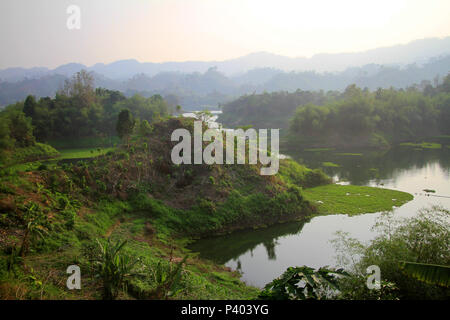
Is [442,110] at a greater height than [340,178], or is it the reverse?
[442,110]

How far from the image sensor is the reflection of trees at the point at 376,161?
23.9 m

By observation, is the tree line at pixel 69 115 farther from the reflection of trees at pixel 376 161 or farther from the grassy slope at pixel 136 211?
the reflection of trees at pixel 376 161

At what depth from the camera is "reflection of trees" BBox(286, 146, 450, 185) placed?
78.3ft

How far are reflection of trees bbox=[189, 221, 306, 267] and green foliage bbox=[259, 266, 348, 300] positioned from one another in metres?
4.43

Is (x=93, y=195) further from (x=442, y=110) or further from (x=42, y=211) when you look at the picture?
(x=442, y=110)

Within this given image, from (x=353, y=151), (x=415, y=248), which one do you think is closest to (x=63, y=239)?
(x=415, y=248)

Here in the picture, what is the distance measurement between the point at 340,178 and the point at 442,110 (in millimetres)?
35026

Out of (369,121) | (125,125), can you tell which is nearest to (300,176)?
(125,125)

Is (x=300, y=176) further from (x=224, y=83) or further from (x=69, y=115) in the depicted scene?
(x=224, y=83)

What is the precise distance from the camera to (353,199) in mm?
16688

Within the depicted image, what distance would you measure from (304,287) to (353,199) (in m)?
11.5

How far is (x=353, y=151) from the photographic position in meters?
35.1

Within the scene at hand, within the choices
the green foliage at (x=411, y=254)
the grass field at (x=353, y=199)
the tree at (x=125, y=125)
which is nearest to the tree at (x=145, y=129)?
the tree at (x=125, y=125)

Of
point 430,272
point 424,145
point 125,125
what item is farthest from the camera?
point 424,145
